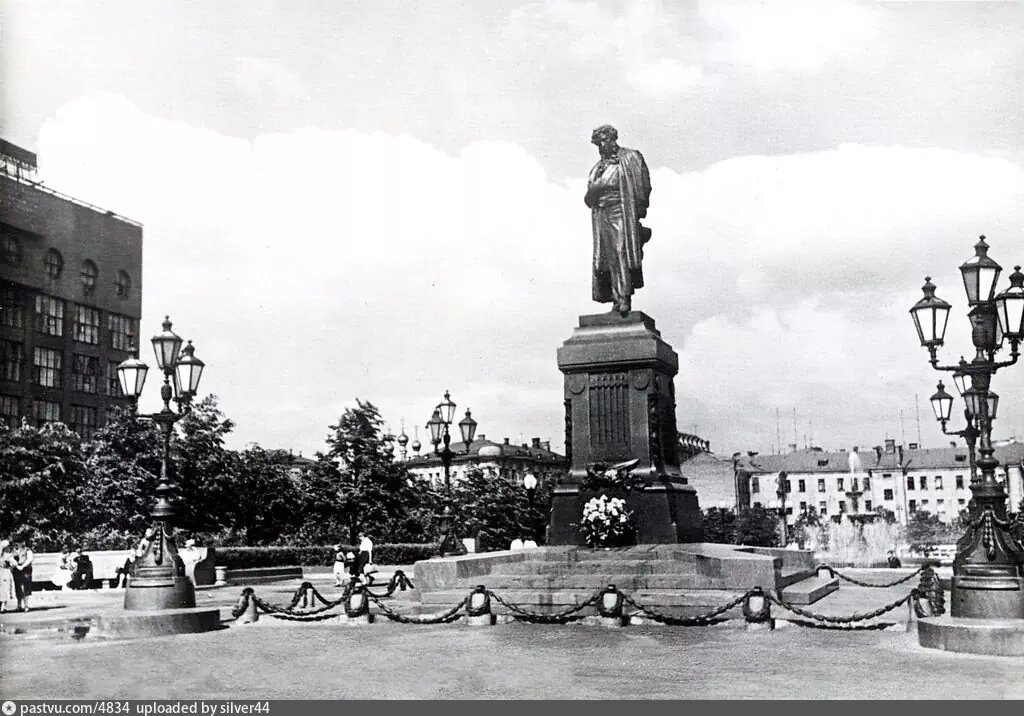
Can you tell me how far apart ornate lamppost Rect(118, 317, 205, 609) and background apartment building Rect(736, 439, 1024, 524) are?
350ft

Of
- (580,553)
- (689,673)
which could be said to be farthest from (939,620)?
(580,553)

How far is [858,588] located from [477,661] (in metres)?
14.3

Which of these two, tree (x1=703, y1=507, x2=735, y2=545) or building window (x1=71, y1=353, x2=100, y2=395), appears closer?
tree (x1=703, y1=507, x2=735, y2=545)

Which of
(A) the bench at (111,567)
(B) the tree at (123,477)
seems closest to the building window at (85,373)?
(B) the tree at (123,477)

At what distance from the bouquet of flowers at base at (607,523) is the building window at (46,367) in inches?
2386

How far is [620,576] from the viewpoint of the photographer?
17531mm

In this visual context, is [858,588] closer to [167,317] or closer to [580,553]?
[580,553]

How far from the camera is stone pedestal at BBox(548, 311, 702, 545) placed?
19.7 m

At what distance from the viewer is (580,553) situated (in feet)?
60.7

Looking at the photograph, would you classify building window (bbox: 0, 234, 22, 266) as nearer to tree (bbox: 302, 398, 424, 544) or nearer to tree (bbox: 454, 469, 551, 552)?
tree (bbox: 302, 398, 424, 544)

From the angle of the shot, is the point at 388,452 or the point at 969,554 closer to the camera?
the point at 969,554

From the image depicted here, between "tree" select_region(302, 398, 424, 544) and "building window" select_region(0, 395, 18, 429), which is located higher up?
"building window" select_region(0, 395, 18, 429)

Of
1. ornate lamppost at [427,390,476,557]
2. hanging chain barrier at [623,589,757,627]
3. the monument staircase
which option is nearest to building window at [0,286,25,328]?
ornate lamppost at [427,390,476,557]

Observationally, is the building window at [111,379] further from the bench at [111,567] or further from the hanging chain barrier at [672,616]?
the hanging chain barrier at [672,616]
